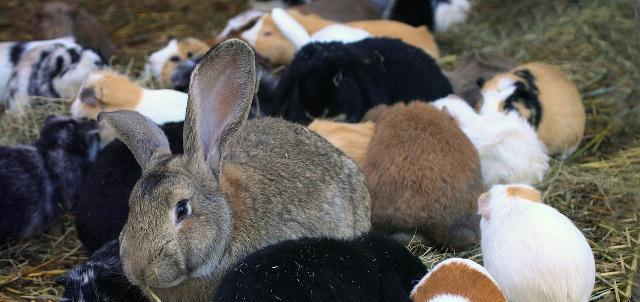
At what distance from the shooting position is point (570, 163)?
14.8 feet

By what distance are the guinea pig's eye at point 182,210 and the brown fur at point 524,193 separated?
1.46 meters

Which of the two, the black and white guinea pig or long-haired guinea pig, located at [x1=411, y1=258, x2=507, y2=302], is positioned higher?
long-haired guinea pig, located at [x1=411, y1=258, x2=507, y2=302]

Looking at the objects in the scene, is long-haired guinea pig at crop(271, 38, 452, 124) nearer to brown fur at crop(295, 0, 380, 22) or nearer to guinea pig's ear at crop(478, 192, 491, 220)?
guinea pig's ear at crop(478, 192, 491, 220)

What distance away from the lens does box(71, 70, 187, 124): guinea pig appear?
13.7 ft

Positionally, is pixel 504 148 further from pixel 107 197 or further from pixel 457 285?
pixel 107 197

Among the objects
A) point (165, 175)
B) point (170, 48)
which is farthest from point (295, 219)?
point (170, 48)

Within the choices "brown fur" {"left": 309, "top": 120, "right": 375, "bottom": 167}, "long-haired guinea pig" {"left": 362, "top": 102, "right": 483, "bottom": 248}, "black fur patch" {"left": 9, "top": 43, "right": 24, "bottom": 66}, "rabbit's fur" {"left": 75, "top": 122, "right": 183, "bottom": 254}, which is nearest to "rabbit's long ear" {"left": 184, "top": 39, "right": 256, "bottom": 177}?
"rabbit's fur" {"left": 75, "top": 122, "right": 183, "bottom": 254}

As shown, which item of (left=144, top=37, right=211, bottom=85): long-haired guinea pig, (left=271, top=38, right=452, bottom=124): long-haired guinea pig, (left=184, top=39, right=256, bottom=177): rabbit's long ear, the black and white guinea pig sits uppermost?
(left=184, top=39, right=256, bottom=177): rabbit's long ear

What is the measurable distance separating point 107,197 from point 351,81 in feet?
5.30

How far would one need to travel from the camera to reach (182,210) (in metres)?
2.48

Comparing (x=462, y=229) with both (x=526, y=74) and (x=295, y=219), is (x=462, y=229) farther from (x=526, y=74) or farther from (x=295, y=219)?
(x=526, y=74)

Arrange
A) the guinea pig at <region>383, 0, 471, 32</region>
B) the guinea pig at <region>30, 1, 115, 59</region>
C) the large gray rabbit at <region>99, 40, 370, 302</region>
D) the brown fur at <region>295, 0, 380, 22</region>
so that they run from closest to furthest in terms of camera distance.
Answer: the large gray rabbit at <region>99, 40, 370, 302</region>
the guinea pig at <region>30, 1, 115, 59</region>
the brown fur at <region>295, 0, 380, 22</region>
the guinea pig at <region>383, 0, 471, 32</region>

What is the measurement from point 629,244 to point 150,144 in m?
2.19

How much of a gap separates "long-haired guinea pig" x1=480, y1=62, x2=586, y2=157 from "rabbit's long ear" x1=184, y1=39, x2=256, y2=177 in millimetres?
2118
